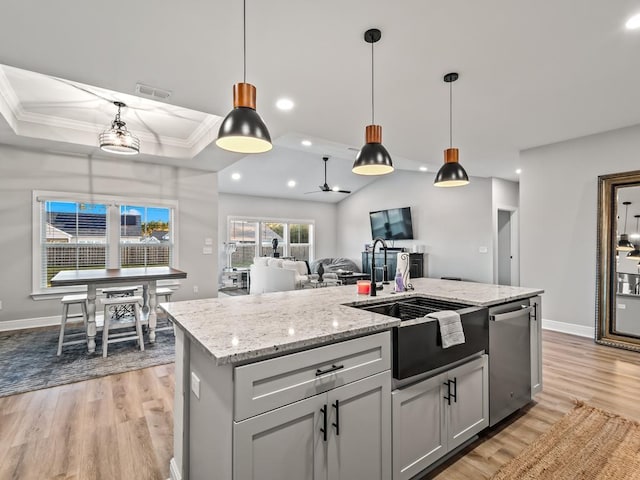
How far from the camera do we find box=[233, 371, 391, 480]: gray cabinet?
1195 millimetres

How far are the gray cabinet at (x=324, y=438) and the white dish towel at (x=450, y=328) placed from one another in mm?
399

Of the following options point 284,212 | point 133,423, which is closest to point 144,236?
point 133,423

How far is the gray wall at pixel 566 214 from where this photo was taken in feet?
13.7

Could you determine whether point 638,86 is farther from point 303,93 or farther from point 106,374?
point 106,374

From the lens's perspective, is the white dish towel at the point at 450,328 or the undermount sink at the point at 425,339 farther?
Answer: the white dish towel at the point at 450,328

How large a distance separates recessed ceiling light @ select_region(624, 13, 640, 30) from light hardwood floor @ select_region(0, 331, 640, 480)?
271 cm

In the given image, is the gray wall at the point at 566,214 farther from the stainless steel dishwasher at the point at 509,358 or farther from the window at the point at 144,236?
the window at the point at 144,236

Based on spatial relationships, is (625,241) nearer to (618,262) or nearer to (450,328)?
(618,262)

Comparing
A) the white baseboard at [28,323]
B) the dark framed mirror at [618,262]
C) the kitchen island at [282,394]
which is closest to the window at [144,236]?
the white baseboard at [28,323]

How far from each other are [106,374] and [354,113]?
3.64m

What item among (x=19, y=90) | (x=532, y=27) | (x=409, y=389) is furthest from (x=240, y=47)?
(x=19, y=90)

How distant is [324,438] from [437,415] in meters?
0.79

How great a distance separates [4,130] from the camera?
415 centimetres

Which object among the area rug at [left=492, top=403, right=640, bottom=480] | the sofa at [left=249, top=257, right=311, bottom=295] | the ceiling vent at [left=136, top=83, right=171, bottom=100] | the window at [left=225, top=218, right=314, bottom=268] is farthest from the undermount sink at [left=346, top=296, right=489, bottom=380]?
the window at [left=225, top=218, right=314, bottom=268]
